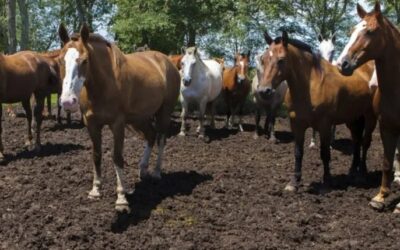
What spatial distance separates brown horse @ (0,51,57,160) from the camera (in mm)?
9398

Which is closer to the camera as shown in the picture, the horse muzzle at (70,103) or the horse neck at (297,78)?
the horse muzzle at (70,103)

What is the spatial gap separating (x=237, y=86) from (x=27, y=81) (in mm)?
5741

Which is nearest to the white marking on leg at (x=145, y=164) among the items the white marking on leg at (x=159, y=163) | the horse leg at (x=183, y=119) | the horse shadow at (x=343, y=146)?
the white marking on leg at (x=159, y=163)

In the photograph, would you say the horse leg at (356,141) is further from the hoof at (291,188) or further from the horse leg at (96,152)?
the horse leg at (96,152)

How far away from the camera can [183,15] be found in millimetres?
16969

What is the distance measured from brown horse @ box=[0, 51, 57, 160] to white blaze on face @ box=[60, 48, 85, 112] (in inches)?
158

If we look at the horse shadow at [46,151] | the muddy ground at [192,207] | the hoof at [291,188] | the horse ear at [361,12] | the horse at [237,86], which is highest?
the horse ear at [361,12]

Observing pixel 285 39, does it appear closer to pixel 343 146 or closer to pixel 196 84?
pixel 343 146

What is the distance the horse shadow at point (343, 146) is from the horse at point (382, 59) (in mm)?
3846

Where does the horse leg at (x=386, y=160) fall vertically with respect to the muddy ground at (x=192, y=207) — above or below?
above

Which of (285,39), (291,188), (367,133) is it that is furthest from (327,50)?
(291,188)

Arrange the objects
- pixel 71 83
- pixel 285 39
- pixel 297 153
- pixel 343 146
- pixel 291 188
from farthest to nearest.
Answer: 1. pixel 343 146
2. pixel 297 153
3. pixel 291 188
4. pixel 285 39
5. pixel 71 83

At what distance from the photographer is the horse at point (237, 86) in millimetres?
13250

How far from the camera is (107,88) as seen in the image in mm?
5863
